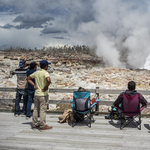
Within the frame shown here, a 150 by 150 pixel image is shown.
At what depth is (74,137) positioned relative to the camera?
16.1ft

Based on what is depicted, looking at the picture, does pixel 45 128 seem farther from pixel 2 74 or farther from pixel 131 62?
pixel 131 62

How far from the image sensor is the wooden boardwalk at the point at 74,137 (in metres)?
4.29

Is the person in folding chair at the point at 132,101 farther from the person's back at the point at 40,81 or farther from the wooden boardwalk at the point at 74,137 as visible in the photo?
the person's back at the point at 40,81

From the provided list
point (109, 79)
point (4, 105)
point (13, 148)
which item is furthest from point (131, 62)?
point (13, 148)


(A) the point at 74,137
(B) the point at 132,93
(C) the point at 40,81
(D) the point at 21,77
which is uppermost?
(D) the point at 21,77

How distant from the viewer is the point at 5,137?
4.90 meters

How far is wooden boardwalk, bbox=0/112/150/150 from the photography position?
14.1 feet

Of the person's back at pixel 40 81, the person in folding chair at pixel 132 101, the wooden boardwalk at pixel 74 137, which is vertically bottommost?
the wooden boardwalk at pixel 74 137

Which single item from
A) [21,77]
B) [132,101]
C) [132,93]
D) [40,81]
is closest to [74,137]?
[40,81]

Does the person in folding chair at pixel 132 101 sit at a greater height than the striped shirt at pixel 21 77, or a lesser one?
lesser

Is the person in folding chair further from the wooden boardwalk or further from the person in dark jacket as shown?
the wooden boardwalk

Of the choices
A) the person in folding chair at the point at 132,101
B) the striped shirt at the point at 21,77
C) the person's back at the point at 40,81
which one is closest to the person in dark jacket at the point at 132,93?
the person in folding chair at the point at 132,101

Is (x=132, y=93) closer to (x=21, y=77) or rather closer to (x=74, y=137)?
(x=74, y=137)

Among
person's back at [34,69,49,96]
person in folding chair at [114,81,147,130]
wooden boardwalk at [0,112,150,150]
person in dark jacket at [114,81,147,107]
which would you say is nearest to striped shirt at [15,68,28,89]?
wooden boardwalk at [0,112,150,150]
